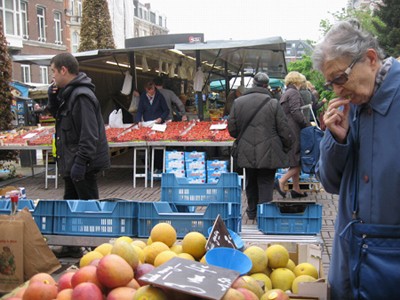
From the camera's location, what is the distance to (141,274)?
229cm

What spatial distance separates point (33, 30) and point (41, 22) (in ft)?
5.80

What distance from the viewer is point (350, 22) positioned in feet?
6.51

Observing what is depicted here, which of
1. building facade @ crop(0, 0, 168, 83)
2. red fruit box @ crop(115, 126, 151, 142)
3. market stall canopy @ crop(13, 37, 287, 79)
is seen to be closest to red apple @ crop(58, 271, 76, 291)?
red fruit box @ crop(115, 126, 151, 142)

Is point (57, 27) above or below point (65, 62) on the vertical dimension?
above

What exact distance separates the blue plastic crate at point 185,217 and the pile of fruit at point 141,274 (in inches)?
36.3

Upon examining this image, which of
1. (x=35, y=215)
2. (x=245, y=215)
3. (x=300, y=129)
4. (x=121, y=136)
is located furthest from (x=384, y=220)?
(x=121, y=136)

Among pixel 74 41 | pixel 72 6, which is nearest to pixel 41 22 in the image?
pixel 72 6

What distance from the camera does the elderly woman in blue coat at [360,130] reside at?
6.11 ft

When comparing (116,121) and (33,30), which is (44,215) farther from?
(33,30)

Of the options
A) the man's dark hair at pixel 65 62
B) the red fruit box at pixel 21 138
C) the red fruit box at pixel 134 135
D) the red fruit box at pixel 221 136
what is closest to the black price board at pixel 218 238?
the man's dark hair at pixel 65 62

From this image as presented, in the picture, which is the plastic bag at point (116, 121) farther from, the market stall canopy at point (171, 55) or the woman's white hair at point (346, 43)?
the woman's white hair at point (346, 43)

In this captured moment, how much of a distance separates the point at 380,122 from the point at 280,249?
3.82 ft

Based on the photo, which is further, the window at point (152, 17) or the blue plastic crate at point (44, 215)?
the window at point (152, 17)

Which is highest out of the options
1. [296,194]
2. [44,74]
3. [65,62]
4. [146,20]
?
[146,20]
